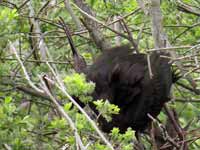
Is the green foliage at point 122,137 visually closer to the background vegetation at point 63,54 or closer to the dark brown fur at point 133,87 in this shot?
the background vegetation at point 63,54

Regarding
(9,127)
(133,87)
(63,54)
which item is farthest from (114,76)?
(63,54)

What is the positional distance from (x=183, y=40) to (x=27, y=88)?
1025 mm

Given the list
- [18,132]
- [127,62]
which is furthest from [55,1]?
[18,132]

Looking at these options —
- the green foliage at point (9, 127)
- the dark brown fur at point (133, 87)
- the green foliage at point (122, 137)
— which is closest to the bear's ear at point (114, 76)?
the dark brown fur at point (133, 87)

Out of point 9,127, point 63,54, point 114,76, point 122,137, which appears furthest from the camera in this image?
point 63,54

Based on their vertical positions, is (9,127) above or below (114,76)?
below

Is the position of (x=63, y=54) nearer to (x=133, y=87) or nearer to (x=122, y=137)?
(x=133, y=87)

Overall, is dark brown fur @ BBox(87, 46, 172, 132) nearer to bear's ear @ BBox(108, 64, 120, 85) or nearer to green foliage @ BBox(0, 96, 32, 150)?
bear's ear @ BBox(108, 64, 120, 85)

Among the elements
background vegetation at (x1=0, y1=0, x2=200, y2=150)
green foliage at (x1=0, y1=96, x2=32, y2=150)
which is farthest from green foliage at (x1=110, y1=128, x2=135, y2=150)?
green foliage at (x1=0, y1=96, x2=32, y2=150)

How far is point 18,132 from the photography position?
7.93ft

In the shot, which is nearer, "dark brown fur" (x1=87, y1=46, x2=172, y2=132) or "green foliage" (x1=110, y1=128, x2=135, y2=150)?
"green foliage" (x1=110, y1=128, x2=135, y2=150)

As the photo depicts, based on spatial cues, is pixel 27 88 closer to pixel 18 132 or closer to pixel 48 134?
pixel 48 134

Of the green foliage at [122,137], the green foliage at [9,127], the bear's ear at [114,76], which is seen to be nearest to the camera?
the green foliage at [122,137]

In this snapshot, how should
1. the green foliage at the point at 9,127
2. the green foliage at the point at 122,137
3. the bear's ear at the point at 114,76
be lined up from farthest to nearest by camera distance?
the bear's ear at the point at 114,76
the green foliage at the point at 9,127
the green foliage at the point at 122,137
